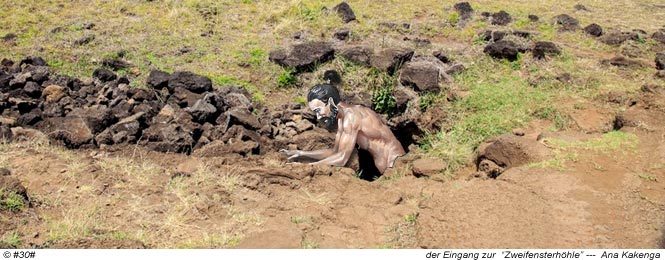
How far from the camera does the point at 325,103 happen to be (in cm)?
736

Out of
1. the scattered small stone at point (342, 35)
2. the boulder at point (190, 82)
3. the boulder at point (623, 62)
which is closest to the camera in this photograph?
the boulder at point (190, 82)

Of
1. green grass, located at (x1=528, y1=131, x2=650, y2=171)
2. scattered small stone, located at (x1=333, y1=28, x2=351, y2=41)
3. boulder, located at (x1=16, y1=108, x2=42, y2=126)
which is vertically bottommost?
scattered small stone, located at (x1=333, y1=28, x2=351, y2=41)

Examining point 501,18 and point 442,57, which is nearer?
point 442,57

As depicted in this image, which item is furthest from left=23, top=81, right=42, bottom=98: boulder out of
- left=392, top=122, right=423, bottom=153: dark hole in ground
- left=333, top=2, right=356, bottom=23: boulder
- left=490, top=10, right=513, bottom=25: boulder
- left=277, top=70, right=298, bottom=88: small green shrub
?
left=490, top=10, right=513, bottom=25: boulder

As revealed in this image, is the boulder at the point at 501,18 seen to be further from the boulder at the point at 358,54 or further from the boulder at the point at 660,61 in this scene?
the boulder at the point at 358,54

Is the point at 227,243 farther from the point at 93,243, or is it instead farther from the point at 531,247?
the point at 531,247

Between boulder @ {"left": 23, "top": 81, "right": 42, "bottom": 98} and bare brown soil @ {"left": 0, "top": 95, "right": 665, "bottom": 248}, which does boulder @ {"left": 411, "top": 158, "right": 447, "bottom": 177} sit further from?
boulder @ {"left": 23, "top": 81, "right": 42, "bottom": 98}

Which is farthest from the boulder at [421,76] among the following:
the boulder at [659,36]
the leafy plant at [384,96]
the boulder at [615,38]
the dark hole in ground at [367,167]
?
the boulder at [659,36]

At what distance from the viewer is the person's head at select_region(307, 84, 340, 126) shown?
7325 millimetres

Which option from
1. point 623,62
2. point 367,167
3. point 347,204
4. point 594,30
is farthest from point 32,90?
point 594,30

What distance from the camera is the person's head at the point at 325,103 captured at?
733cm

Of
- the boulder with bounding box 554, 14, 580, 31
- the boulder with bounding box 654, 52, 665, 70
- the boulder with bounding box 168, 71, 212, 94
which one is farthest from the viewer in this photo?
the boulder with bounding box 554, 14, 580, 31

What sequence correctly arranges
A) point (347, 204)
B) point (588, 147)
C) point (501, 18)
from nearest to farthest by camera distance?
point (347, 204), point (588, 147), point (501, 18)

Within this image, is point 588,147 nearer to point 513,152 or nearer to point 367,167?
point 513,152
